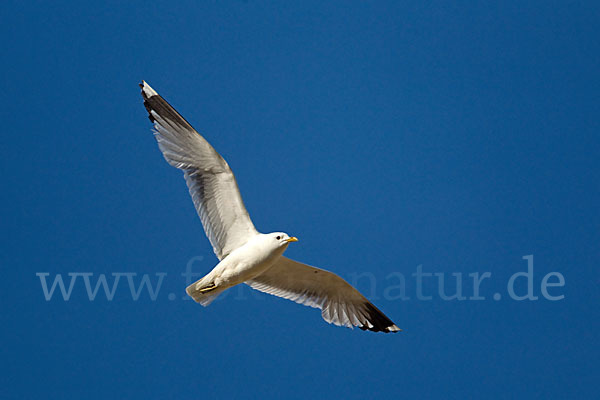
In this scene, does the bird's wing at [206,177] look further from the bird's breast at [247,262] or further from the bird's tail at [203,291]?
the bird's tail at [203,291]

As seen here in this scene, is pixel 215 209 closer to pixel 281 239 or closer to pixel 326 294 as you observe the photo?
pixel 281 239

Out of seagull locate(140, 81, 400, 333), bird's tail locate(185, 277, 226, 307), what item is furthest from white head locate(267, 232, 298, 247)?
bird's tail locate(185, 277, 226, 307)

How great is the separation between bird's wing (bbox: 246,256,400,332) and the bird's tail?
73cm

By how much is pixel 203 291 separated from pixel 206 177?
0.98 meters

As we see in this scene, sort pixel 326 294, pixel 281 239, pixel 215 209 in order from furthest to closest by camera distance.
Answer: pixel 326 294, pixel 215 209, pixel 281 239

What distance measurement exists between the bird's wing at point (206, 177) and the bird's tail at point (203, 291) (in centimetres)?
34

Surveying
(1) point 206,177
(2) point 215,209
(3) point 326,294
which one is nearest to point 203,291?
(2) point 215,209

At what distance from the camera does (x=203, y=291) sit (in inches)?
268

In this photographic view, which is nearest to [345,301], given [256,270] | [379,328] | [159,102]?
[379,328]

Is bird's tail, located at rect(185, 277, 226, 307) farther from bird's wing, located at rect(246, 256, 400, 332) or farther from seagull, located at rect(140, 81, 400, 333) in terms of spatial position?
bird's wing, located at rect(246, 256, 400, 332)

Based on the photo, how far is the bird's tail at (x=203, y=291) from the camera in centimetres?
679

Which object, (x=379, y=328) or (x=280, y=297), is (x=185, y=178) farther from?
(x=379, y=328)

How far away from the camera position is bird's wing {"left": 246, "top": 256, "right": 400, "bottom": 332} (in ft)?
24.6

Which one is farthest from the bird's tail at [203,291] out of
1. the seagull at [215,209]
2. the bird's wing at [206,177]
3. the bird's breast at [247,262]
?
the bird's wing at [206,177]
